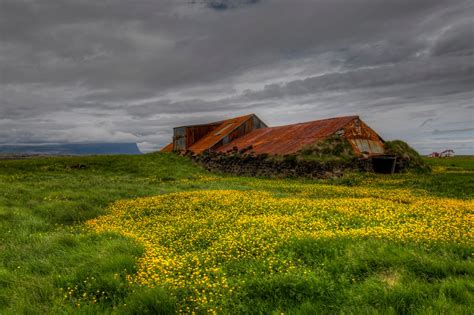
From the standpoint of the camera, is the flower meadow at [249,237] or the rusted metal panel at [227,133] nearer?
the flower meadow at [249,237]

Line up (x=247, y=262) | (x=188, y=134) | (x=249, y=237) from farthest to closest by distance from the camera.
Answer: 1. (x=188, y=134)
2. (x=249, y=237)
3. (x=247, y=262)

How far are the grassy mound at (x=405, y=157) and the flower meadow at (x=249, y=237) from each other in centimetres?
1806

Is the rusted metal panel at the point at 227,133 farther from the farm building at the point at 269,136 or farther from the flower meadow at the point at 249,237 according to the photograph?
the flower meadow at the point at 249,237

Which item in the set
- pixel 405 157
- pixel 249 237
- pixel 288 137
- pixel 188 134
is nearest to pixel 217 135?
pixel 188 134

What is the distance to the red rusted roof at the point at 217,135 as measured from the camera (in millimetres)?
47597

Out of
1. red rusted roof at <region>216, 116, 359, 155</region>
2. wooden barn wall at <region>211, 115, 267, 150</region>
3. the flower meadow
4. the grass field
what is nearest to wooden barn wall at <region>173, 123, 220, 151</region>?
wooden barn wall at <region>211, 115, 267, 150</region>

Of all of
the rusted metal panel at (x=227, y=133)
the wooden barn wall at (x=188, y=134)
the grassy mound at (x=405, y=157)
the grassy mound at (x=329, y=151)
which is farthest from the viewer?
the wooden barn wall at (x=188, y=134)

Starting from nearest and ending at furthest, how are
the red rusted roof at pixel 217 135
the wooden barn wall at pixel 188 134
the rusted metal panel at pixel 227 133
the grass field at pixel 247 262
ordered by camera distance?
1. the grass field at pixel 247 262
2. the rusted metal panel at pixel 227 133
3. the red rusted roof at pixel 217 135
4. the wooden barn wall at pixel 188 134

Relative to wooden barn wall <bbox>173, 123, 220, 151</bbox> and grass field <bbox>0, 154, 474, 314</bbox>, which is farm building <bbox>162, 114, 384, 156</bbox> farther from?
grass field <bbox>0, 154, 474, 314</bbox>

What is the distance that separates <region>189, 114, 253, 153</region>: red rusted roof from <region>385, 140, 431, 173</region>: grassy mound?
2251 cm

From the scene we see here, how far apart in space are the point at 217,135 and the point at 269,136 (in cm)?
1028

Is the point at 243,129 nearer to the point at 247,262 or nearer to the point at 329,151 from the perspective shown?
the point at 329,151

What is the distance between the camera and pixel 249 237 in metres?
9.16

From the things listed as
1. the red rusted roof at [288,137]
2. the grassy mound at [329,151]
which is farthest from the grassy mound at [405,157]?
the grassy mound at [329,151]
